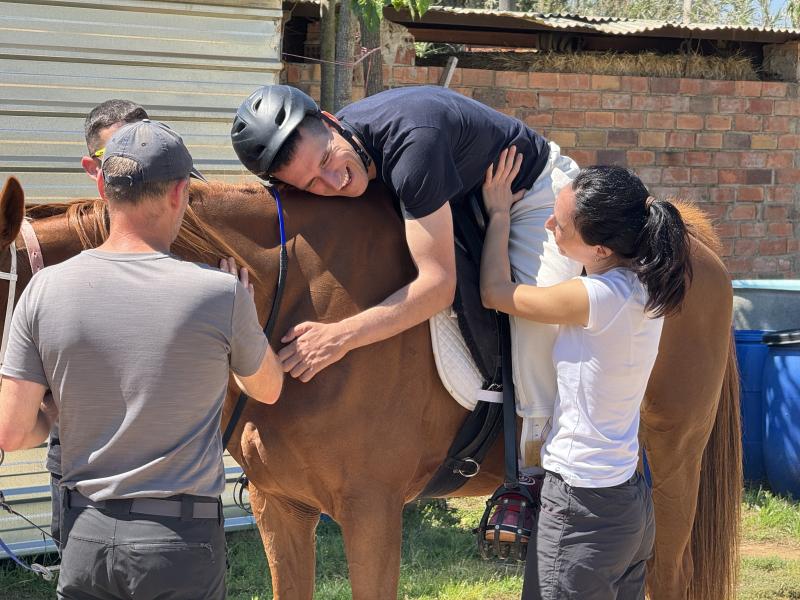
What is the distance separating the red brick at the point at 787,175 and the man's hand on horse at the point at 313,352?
6.33 m

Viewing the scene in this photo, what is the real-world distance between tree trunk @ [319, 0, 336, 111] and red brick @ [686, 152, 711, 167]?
316cm

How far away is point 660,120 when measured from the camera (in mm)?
7516

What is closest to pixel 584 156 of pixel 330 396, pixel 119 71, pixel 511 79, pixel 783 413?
pixel 511 79

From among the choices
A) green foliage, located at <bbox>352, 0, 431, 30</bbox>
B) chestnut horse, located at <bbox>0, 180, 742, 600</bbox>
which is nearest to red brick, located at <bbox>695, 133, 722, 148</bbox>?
green foliage, located at <bbox>352, 0, 431, 30</bbox>

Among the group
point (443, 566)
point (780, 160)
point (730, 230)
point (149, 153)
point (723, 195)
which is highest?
point (149, 153)

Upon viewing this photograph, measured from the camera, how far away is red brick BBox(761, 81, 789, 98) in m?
7.72

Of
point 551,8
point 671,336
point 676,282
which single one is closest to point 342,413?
point 676,282

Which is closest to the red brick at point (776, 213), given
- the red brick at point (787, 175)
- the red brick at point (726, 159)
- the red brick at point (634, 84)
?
the red brick at point (787, 175)

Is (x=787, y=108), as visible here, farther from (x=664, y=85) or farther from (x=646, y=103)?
(x=646, y=103)

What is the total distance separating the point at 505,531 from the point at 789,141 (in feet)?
20.5

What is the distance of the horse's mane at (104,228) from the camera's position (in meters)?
2.42

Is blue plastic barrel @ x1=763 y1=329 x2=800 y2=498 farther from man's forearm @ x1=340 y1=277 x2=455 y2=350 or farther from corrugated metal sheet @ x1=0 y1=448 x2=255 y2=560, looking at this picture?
corrugated metal sheet @ x1=0 y1=448 x2=255 y2=560

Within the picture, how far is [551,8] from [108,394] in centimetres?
1566

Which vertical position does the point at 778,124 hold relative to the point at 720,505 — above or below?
above
